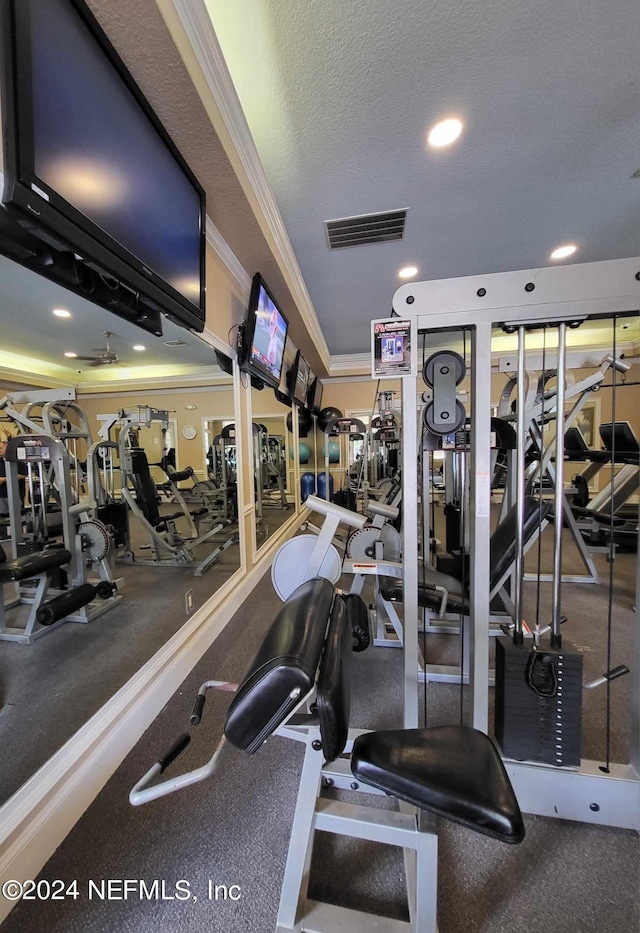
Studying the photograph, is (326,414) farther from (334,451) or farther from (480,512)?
(480,512)

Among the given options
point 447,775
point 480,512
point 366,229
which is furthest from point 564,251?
point 447,775

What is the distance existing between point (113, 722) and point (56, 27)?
252 centimetres

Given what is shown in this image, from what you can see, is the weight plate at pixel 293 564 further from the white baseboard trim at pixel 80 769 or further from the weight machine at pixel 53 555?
the weight machine at pixel 53 555

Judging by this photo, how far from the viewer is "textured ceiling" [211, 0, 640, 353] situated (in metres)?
1.35

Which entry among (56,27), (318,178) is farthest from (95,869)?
(318,178)

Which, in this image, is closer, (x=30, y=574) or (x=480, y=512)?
(x=480, y=512)

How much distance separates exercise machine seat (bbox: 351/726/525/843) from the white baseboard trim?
1.27m

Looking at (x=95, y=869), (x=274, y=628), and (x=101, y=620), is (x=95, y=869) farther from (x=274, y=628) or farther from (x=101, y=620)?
(x=101, y=620)

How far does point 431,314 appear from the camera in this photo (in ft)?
3.64

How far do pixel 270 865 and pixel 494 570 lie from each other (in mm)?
1468

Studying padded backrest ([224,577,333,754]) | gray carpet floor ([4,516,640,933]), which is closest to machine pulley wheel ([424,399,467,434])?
padded backrest ([224,577,333,754])

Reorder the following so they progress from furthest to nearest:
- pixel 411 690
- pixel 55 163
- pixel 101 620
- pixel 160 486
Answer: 1. pixel 160 486
2. pixel 101 620
3. pixel 411 690
4. pixel 55 163

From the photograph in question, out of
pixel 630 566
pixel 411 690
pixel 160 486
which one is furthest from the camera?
pixel 160 486

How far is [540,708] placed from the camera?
3.65ft
